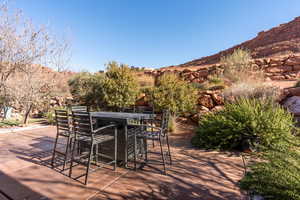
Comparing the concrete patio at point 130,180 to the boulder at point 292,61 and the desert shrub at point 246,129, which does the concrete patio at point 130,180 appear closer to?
the desert shrub at point 246,129

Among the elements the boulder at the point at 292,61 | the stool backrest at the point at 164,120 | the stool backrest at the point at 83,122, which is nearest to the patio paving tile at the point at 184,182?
the stool backrest at the point at 164,120

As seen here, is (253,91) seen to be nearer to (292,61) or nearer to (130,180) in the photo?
(130,180)

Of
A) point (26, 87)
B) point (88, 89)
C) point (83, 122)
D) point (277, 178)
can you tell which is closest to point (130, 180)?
point (83, 122)

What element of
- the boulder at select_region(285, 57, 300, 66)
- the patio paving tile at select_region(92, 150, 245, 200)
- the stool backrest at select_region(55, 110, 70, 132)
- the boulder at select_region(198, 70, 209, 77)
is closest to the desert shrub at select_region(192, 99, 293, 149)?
the patio paving tile at select_region(92, 150, 245, 200)

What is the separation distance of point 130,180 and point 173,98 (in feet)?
11.7

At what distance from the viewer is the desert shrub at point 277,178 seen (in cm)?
103

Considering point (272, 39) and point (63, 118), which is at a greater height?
point (272, 39)

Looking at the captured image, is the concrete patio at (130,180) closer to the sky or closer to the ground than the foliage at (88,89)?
closer to the ground

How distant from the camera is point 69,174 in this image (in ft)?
6.47

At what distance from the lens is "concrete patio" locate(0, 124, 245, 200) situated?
1.59 meters

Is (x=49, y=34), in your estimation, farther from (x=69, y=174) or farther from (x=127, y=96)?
(x=69, y=174)

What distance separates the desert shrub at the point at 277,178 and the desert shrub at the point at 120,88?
16.9ft

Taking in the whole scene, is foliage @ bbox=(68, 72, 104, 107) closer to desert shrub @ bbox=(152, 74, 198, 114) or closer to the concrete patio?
desert shrub @ bbox=(152, 74, 198, 114)

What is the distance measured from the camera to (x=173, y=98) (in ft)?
16.7
